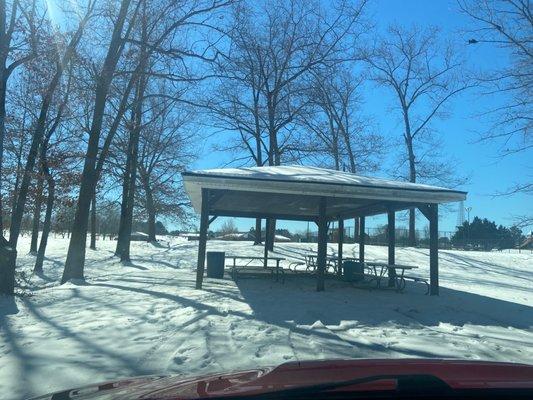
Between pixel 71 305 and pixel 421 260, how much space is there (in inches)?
786

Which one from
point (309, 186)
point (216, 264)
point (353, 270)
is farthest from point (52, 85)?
point (353, 270)

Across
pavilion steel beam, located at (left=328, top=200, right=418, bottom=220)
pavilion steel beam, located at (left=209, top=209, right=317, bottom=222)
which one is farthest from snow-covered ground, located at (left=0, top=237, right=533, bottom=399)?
pavilion steel beam, located at (left=209, top=209, right=317, bottom=222)

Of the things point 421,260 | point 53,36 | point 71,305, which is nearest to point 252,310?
point 71,305

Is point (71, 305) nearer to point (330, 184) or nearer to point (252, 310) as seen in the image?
point (252, 310)

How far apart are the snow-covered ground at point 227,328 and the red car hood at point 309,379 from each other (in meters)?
2.75

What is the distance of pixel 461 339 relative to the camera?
333 inches

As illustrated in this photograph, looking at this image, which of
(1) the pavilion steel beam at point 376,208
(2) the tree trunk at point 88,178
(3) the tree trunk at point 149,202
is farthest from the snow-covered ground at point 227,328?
(3) the tree trunk at point 149,202

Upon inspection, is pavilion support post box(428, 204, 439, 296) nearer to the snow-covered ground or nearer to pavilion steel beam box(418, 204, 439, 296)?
pavilion steel beam box(418, 204, 439, 296)

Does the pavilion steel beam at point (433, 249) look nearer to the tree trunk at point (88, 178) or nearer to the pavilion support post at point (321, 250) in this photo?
the pavilion support post at point (321, 250)

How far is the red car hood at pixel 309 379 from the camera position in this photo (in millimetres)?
2482

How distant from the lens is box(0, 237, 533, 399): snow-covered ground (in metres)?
6.54

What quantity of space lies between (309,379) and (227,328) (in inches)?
243

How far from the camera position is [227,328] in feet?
28.6

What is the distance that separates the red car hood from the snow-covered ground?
2.75 metres
